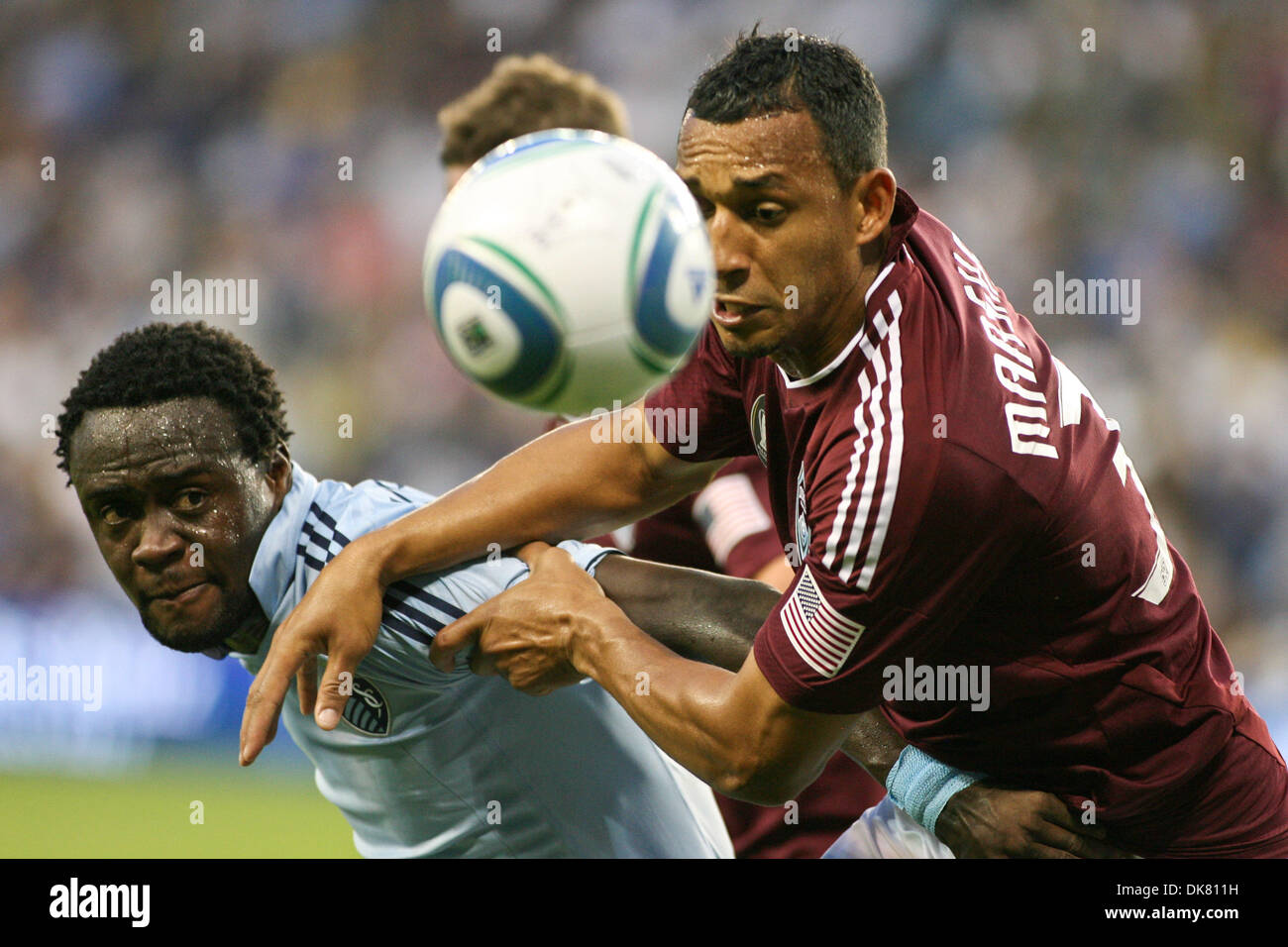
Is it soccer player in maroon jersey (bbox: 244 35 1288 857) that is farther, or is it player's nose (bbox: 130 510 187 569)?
player's nose (bbox: 130 510 187 569)

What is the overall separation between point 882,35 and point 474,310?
6961 mm

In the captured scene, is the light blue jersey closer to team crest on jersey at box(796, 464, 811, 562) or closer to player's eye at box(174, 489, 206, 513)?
player's eye at box(174, 489, 206, 513)

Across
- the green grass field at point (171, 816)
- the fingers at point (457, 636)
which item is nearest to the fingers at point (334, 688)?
the fingers at point (457, 636)

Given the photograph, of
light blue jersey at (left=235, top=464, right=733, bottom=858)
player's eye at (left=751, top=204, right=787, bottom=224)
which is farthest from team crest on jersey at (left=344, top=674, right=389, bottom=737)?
player's eye at (left=751, top=204, right=787, bottom=224)

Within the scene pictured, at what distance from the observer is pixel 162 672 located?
691cm

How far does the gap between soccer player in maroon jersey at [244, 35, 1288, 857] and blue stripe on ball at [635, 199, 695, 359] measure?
0.57ft

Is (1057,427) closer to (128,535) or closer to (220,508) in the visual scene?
(220,508)

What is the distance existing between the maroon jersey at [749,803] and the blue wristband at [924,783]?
83 centimetres

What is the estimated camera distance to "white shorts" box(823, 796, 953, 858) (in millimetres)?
3156

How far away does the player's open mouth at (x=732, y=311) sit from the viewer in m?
2.43

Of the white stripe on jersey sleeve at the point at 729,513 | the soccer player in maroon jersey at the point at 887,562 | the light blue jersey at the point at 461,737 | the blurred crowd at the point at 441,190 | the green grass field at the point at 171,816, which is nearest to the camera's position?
the soccer player in maroon jersey at the point at 887,562

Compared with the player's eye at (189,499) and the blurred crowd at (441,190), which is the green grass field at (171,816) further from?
the player's eye at (189,499)

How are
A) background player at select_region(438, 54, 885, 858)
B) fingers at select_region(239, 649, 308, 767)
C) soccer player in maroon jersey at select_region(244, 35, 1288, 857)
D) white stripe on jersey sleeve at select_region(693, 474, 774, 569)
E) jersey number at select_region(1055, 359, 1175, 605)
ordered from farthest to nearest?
white stripe on jersey sleeve at select_region(693, 474, 774, 569), background player at select_region(438, 54, 885, 858), fingers at select_region(239, 649, 308, 767), jersey number at select_region(1055, 359, 1175, 605), soccer player in maroon jersey at select_region(244, 35, 1288, 857)

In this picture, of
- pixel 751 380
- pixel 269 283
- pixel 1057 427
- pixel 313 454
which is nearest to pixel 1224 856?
pixel 1057 427
